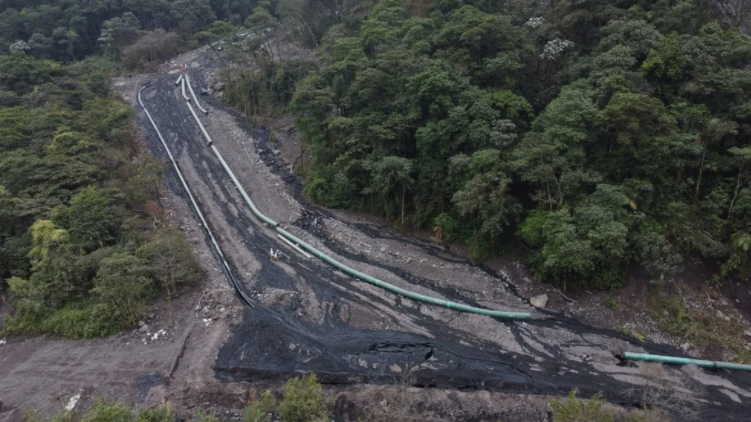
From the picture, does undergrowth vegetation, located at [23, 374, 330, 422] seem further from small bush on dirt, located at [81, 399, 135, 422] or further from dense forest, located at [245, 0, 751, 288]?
dense forest, located at [245, 0, 751, 288]

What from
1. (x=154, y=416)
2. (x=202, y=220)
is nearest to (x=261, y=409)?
(x=154, y=416)

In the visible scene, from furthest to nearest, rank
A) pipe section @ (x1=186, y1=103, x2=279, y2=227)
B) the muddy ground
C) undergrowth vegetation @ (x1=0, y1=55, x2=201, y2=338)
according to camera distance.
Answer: pipe section @ (x1=186, y1=103, x2=279, y2=227) → undergrowth vegetation @ (x1=0, y1=55, x2=201, y2=338) → the muddy ground

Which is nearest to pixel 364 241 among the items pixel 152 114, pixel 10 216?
pixel 10 216

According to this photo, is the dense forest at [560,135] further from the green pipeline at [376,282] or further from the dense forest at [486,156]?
the green pipeline at [376,282]

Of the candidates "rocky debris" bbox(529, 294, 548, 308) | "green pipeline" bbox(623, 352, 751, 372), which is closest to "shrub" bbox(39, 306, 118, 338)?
"rocky debris" bbox(529, 294, 548, 308)

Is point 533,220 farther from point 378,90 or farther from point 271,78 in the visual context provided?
point 271,78

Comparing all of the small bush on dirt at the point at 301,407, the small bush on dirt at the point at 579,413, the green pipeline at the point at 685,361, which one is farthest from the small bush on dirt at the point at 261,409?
the green pipeline at the point at 685,361

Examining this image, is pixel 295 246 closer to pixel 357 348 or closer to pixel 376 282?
pixel 376 282
